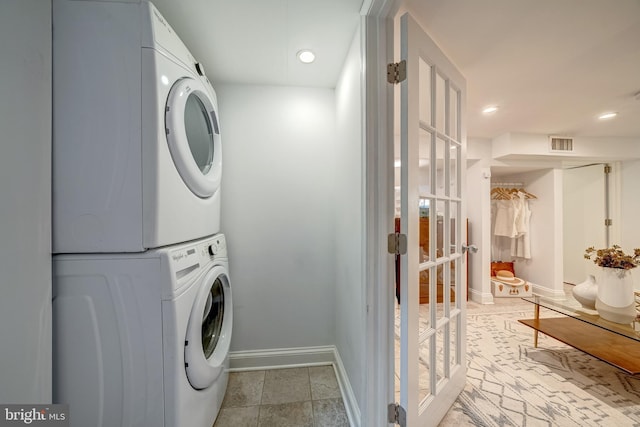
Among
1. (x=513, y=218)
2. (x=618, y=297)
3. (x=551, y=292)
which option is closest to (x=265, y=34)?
(x=618, y=297)

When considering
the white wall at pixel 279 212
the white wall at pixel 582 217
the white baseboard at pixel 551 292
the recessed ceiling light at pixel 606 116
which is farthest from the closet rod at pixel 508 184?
the white wall at pixel 279 212

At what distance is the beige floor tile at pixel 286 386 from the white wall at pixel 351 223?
32cm

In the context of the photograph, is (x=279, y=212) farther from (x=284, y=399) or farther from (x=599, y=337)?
(x=599, y=337)

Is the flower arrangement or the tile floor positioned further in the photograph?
the flower arrangement

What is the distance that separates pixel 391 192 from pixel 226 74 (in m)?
1.46

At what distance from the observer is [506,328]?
7.62 feet

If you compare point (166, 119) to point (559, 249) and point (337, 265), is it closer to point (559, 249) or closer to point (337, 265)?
point (337, 265)

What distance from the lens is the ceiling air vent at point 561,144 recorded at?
9.30ft

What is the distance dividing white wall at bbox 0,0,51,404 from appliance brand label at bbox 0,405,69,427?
0.02 metres

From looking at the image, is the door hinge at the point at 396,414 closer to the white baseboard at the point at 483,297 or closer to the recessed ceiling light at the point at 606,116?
the white baseboard at the point at 483,297

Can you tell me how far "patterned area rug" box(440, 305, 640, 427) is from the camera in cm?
128

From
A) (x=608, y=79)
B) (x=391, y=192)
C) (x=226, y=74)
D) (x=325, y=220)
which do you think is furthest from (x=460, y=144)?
(x=226, y=74)

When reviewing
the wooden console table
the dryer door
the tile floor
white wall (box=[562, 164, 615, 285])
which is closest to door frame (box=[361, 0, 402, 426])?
the tile floor

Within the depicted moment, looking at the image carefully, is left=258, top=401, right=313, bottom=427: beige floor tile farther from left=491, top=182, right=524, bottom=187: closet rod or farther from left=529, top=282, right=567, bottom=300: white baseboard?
left=491, top=182, right=524, bottom=187: closet rod
